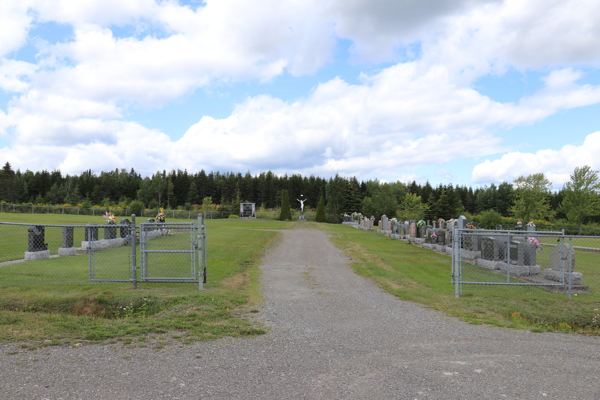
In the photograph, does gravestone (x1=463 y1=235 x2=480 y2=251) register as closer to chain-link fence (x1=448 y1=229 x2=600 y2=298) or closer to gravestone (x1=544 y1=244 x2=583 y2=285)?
chain-link fence (x1=448 y1=229 x2=600 y2=298)

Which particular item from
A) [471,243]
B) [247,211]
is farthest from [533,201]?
[471,243]

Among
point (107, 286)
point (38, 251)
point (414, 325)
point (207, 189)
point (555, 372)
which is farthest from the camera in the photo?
point (207, 189)

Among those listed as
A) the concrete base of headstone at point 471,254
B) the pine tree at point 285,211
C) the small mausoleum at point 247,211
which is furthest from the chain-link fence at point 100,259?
the pine tree at point 285,211

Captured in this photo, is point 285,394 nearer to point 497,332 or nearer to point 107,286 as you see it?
point 497,332

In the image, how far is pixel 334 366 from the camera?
17.1ft

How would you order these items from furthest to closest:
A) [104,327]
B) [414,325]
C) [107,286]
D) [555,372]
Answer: [107,286] → [414,325] → [104,327] → [555,372]

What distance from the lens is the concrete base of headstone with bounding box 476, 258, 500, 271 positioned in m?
15.0

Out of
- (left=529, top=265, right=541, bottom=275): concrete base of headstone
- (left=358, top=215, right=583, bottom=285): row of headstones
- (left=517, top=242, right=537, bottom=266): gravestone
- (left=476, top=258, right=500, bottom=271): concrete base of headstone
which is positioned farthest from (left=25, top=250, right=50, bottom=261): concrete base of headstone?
(left=529, top=265, right=541, bottom=275): concrete base of headstone

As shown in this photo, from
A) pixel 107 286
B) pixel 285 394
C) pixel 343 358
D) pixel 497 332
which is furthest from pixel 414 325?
pixel 107 286

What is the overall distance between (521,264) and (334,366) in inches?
424

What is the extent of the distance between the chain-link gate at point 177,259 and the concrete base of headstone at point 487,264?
10521mm

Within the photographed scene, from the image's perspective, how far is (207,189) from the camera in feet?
362

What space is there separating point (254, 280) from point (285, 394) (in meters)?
7.81

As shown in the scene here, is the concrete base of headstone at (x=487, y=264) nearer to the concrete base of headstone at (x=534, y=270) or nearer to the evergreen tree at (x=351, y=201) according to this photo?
the concrete base of headstone at (x=534, y=270)
